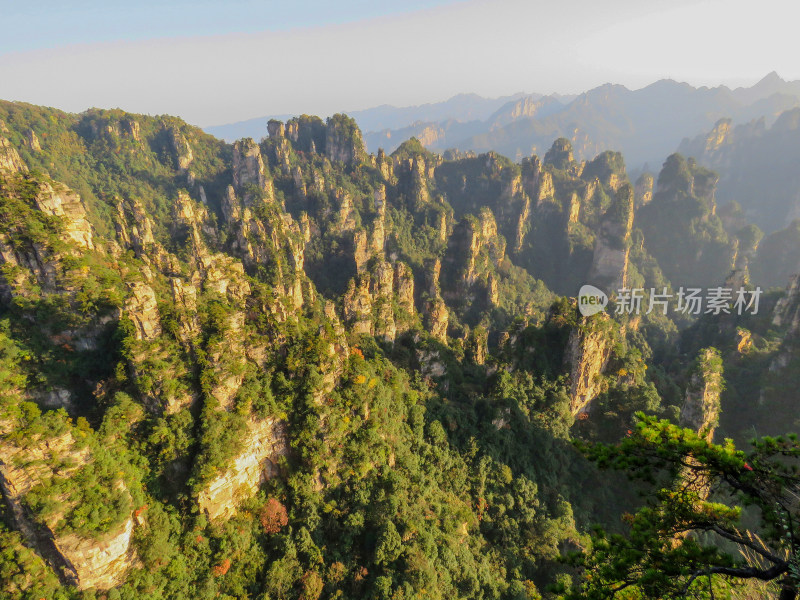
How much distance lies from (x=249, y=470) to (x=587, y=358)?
3123 centimetres

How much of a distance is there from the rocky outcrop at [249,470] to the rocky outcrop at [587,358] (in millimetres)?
28108

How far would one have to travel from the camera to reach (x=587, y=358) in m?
37.4

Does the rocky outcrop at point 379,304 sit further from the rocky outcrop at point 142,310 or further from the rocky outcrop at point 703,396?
the rocky outcrop at point 703,396

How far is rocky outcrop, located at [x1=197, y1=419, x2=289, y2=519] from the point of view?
21562 millimetres

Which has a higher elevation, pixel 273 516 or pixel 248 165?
pixel 248 165

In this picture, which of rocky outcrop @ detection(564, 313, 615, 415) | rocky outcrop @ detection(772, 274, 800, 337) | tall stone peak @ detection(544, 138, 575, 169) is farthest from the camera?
tall stone peak @ detection(544, 138, 575, 169)

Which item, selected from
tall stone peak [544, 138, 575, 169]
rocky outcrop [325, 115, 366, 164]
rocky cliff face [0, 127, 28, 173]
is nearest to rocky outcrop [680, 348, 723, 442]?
rocky cliff face [0, 127, 28, 173]

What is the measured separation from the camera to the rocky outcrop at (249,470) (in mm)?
21562

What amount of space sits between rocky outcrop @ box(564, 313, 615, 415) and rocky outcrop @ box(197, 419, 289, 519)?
92.2 feet

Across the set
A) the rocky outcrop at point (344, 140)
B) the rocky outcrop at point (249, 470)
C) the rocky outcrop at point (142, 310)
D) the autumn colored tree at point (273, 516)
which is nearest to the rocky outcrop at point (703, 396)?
the autumn colored tree at point (273, 516)

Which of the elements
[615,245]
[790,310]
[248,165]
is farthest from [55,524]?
[615,245]

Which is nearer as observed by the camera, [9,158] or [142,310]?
[142,310]

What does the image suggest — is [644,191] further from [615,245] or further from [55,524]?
[55,524]

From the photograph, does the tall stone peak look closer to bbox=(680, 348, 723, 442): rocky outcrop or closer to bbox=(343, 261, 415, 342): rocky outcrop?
bbox=(343, 261, 415, 342): rocky outcrop
